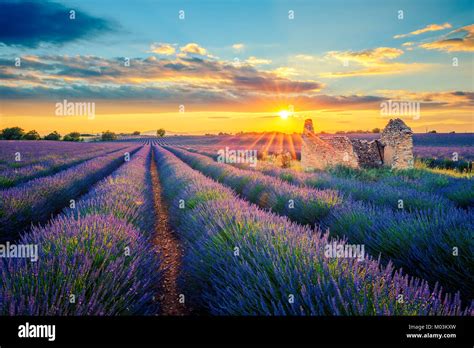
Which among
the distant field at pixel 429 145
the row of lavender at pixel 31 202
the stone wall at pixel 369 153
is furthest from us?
the distant field at pixel 429 145

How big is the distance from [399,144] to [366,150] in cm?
159

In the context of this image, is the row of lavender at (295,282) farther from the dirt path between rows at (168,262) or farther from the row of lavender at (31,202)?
the row of lavender at (31,202)

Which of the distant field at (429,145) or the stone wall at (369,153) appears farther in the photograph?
the distant field at (429,145)

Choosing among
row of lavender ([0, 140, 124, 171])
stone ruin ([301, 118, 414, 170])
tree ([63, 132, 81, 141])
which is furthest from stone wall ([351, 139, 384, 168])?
tree ([63, 132, 81, 141])

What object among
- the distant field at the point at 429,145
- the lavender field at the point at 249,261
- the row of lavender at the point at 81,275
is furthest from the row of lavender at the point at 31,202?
the distant field at the point at 429,145

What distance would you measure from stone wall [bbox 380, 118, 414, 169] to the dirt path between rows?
36.8 ft

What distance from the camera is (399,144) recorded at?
1326 cm

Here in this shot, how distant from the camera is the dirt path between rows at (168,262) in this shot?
278 cm

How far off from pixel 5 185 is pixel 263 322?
319 inches

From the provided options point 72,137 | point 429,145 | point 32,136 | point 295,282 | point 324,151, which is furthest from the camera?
point 72,137

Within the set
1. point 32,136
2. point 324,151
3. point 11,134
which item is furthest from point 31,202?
point 32,136

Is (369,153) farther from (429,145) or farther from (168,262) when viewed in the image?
(429,145)

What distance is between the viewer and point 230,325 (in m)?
1.26

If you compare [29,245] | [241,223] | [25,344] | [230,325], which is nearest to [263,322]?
[230,325]
